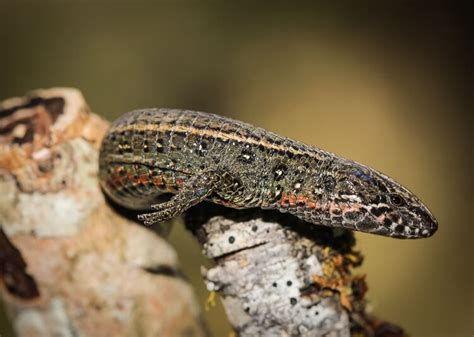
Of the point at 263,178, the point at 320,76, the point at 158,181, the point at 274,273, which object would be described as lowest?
the point at 274,273

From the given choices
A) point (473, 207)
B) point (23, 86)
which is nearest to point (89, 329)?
point (23, 86)

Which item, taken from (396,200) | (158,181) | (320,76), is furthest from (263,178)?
(320,76)

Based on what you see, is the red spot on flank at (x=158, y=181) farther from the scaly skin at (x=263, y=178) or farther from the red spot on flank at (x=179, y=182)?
the red spot on flank at (x=179, y=182)

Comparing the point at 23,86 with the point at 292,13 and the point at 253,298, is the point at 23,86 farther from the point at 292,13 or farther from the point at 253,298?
the point at 253,298

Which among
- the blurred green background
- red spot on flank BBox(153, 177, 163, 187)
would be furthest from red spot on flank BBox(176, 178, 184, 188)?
the blurred green background

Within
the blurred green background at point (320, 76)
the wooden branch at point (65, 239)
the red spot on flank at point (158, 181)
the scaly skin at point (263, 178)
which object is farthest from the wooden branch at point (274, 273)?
the blurred green background at point (320, 76)

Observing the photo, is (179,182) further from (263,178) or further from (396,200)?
(396,200)
